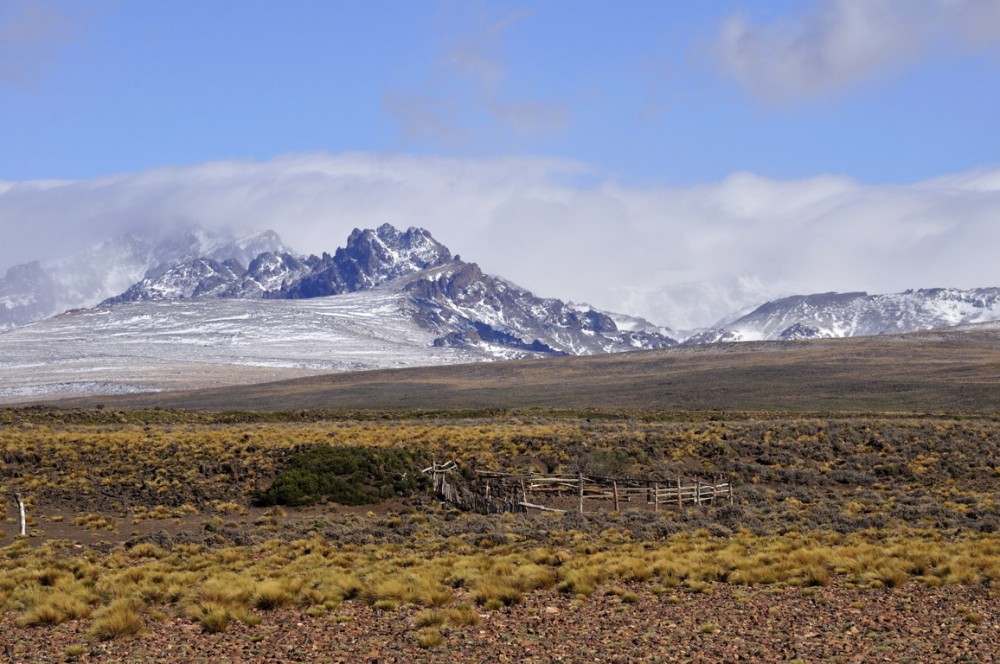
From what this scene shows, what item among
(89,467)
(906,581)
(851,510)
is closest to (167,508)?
(89,467)

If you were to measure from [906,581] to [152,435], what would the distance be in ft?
131

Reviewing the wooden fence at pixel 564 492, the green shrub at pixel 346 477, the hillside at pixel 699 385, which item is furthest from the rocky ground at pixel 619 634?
the hillside at pixel 699 385

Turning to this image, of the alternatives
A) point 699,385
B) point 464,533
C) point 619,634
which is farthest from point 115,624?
point 699,385

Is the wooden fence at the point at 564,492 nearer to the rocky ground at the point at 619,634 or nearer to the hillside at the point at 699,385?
the rocky ground at the point at 619,634

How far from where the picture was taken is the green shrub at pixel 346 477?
123 ft

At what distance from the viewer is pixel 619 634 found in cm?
1636

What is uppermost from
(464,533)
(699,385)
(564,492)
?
(699,385)

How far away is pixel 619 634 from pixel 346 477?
2409cm

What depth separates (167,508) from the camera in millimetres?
35812

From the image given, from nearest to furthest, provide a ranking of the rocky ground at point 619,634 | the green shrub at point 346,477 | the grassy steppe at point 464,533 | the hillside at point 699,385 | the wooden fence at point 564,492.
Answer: the rocky ground at point 619,634, the grassy steppe at point 464,533, the wooden fence at point 564,492, the green shrub at point 346,477, the hillside at point 699,385

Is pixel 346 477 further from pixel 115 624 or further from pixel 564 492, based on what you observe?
pixel 115 624

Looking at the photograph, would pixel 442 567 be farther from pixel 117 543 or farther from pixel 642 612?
pixel 117 543

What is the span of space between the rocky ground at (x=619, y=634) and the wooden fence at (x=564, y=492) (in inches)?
622

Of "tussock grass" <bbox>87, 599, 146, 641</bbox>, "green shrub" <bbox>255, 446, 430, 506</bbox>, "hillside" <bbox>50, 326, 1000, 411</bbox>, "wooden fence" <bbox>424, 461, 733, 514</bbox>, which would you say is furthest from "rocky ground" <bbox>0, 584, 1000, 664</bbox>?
"hillside" <bbox>50, 326, 1000, 411</bbox>
